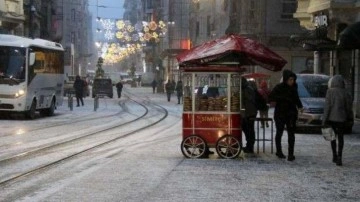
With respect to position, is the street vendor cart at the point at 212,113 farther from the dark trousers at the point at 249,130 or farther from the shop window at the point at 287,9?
the shop window at the point at 287,9

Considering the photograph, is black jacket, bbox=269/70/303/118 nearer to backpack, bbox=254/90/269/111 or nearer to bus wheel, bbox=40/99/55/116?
backpack, bbox=254/90/269/111

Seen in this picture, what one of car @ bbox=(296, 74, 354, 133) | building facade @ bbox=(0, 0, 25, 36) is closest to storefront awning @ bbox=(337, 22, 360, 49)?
car @ bbox=(296, 74, 354, 133)

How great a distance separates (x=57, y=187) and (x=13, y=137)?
10.4 meters

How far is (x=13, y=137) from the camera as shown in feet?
69.7

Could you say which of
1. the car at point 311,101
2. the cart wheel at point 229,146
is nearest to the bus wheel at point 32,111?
the car at point 311,101

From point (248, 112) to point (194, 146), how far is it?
66.1 inches

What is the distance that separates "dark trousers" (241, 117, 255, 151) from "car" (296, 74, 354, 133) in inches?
280

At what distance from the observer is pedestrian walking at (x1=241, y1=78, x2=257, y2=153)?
55.0ft

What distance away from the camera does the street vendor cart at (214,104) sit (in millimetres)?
15852

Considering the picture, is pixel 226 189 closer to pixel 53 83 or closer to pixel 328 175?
pixel 328 175

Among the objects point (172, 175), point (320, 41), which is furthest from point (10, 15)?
point (172, 175)

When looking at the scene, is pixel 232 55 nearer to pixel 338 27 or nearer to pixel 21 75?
pixel 21 75

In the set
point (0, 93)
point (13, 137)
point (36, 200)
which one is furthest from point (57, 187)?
point (0, 93)

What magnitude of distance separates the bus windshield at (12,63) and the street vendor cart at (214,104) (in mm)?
15160
